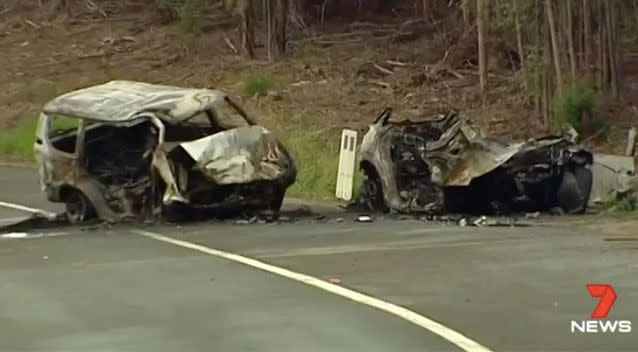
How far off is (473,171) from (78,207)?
5.94 m

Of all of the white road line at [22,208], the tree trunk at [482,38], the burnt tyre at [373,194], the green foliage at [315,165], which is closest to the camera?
the burnt tyre at [373,194]

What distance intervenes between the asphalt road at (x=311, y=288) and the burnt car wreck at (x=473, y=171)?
0.85 metres

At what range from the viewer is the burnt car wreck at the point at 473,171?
19016mm

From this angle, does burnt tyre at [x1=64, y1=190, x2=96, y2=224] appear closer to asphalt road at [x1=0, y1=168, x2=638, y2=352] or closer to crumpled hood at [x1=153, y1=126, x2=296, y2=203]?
asphalt road at [x1=0, y1=168, x2=638, y2=352]

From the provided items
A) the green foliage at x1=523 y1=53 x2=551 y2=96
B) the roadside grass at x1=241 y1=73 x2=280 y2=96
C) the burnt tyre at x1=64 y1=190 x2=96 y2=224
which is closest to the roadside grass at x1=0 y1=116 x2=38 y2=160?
the roadside grass at x1=241 y1=73 x2=280 y2=96

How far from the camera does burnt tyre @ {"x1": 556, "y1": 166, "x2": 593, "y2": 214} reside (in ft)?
62.7

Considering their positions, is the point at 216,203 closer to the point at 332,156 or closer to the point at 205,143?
the point at 205,143

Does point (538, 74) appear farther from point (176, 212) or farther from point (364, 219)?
point (176, 212)

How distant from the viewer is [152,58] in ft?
145

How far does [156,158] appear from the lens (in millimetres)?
18984

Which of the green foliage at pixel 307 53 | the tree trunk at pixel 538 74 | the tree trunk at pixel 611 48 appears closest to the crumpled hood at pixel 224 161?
the tree trunk at pixel 538 74

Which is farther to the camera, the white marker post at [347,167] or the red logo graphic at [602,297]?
the white marker post at [347,167]

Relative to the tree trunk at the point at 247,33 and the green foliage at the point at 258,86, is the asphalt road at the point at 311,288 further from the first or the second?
the tree trunk at the point at 247,33

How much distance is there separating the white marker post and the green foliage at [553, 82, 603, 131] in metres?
6.21
